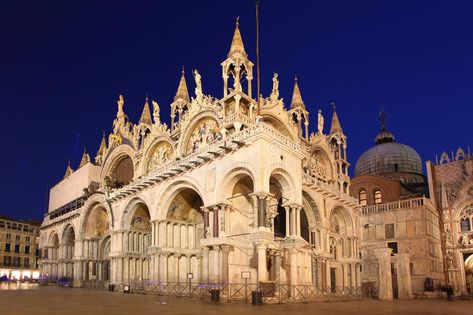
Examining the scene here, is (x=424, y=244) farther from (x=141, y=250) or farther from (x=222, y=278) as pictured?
(x=141, y=250)

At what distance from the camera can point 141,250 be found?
143ft

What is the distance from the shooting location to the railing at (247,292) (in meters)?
26.2

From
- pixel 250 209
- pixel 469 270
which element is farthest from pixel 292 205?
pixel 469 270

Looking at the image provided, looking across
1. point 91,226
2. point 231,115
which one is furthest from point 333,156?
point 91,226

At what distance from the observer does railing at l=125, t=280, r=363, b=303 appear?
26.2 metres

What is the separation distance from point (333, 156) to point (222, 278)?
23.4 m

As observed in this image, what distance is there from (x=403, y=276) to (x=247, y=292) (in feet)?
48.2

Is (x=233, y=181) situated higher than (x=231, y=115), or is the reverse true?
(x=231, y=115)

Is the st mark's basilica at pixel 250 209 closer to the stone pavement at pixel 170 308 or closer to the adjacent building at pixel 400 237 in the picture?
the adjacent building at pixel 400 237

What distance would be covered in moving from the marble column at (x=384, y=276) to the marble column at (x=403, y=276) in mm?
2146

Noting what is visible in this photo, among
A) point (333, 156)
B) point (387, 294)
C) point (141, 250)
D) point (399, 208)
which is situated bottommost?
point (387, 294)

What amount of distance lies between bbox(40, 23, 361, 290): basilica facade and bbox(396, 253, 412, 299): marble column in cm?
564

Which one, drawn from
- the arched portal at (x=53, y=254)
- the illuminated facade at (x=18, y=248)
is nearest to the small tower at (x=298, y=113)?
the arched portal at (x=53, y=254)

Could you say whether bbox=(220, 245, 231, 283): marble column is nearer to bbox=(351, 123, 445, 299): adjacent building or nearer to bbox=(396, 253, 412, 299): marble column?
bbox=(351, 123, 445, 299): adjacent building
